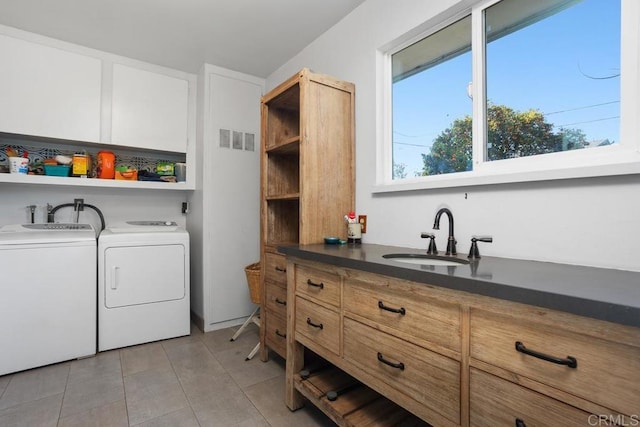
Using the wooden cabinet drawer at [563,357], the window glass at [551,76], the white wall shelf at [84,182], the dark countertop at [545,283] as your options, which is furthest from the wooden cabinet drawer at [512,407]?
the white wall shelf at [84,182]

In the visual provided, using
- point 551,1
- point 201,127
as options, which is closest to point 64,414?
point 201,127

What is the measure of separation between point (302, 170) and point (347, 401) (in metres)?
1.29

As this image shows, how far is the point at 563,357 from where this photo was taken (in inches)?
28.7

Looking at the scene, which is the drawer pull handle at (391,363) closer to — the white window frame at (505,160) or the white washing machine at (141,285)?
the white window frame at (505,160)

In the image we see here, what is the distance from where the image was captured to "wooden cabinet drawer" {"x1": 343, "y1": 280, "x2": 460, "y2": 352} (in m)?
0.97

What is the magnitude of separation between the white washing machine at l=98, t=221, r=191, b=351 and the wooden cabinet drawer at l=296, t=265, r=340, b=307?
1609 mm

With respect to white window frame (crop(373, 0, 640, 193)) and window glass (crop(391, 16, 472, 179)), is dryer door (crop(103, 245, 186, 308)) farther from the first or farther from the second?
window glass (crop(391, 16, 472, 179))

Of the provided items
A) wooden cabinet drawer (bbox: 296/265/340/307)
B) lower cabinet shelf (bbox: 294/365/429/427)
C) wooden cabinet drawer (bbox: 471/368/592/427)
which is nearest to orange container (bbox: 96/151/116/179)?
wooden cabinet drawer (bbox: 296/265/340/307)

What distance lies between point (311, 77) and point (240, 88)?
1.50m

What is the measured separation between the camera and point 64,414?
1690mm

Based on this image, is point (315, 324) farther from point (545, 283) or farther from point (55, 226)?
point (55, 226)

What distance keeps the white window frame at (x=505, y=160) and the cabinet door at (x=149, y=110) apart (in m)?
2.13

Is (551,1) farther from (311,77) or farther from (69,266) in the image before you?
(69,266)

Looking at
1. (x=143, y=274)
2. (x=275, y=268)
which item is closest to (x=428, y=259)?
(x=275, y=268)
